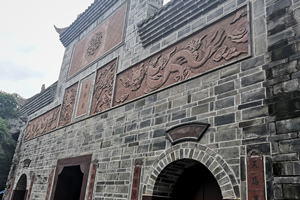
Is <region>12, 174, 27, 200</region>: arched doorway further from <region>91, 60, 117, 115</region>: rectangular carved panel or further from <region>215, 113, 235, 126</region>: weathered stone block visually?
<region>215, 113, 235, 126</region>: weathered stone block

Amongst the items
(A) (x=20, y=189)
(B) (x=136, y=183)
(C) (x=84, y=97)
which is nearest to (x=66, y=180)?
(C) (x=84, y=97)

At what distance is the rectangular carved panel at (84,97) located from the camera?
24.1ft

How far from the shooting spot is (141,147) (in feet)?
15.8

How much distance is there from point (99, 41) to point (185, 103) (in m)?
4.40

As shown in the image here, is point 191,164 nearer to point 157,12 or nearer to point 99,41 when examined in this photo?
point 157,12

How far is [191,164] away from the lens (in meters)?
4.30

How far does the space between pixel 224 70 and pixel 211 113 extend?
64 centimetres

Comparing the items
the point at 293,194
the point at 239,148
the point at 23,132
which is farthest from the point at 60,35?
the point at 293,194

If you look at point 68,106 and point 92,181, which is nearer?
point 92,181

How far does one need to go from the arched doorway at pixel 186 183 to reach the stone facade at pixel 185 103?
0.02 meters

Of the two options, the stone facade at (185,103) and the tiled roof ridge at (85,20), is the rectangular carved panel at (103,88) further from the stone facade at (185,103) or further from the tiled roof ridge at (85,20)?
the tiled roof ridge at (85,20)

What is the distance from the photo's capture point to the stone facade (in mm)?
3059

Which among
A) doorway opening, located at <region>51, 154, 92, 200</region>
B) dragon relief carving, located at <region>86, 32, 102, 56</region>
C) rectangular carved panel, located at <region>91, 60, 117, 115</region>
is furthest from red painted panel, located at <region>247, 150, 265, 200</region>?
dragon relief carving, located at <region>86, 32, 102, 56</region>

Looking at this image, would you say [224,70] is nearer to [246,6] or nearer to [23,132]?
[246,6]
